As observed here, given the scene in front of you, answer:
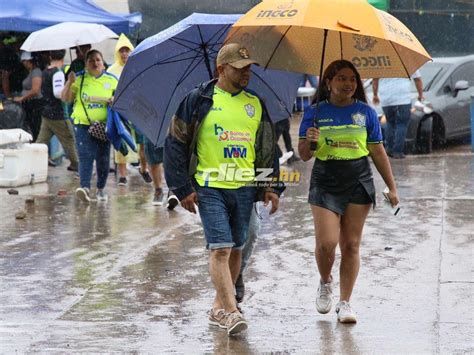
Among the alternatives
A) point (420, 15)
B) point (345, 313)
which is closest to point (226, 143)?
point (345, 313)

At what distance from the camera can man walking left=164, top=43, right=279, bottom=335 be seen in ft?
22.4

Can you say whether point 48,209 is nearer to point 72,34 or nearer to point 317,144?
point 72,34

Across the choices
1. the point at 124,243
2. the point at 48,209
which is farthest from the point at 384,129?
the point at 124,243

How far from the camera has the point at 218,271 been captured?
268 inches

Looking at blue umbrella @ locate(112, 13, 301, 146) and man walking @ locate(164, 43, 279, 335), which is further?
blue umbrella @ locate(112, 13, 301, 146)

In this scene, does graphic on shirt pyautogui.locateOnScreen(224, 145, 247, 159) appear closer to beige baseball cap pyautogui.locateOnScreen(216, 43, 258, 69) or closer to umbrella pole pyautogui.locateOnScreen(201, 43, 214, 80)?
beige baseball cap pyautogui.locateOnScreen(216, 43, 258, 69)

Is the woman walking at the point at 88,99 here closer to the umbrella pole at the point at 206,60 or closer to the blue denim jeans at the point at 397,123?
the umbrella pole at the point at 206,60

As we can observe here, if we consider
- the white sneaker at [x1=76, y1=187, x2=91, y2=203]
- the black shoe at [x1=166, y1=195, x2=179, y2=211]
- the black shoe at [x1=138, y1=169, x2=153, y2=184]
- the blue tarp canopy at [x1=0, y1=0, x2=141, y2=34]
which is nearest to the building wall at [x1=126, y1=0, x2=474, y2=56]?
the blue tarp canopy at [x1=0, y1=0, x2=141, y2=34]

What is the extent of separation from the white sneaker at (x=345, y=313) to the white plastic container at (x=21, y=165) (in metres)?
7.74

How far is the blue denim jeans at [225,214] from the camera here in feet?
22.3

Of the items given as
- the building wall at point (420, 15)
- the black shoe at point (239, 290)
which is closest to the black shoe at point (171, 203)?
the black shoe at point (239, 290)

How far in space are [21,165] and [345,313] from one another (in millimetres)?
7877

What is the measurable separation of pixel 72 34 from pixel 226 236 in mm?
7496

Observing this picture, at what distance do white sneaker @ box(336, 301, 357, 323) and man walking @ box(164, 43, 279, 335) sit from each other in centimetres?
72
